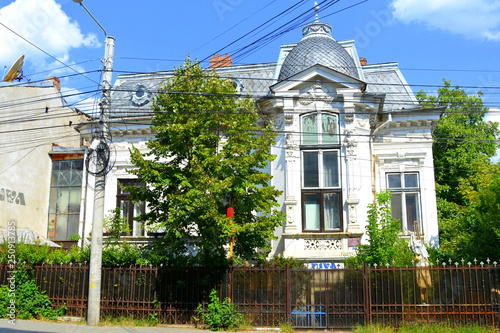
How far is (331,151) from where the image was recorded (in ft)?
57.9

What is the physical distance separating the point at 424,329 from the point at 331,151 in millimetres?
7252

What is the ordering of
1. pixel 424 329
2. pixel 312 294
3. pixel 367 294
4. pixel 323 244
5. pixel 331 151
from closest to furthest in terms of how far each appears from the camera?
pixel 424 329 → pixel 367 294 → pixel 312 294 → pixel 323 244 → pixel 331 151

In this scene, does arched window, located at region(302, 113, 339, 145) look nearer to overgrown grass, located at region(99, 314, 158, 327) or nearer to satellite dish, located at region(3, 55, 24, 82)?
overgrown grass, located at region(99, 314, 158, 327)

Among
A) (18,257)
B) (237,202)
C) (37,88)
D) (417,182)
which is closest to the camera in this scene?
(237,202)

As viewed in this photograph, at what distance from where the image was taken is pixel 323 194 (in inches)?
683

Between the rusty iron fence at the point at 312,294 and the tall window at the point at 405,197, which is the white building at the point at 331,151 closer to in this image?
the tall window at the point at 405,197

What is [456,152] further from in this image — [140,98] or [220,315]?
[220,315]

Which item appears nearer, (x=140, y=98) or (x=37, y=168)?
(x=140, y=98)

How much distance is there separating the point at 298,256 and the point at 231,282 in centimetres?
335

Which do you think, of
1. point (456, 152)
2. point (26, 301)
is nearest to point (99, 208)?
point (26, 301)

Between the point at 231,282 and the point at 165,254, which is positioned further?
the point at 165,254

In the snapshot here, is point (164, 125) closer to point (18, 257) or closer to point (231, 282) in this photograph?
point (231, 282)

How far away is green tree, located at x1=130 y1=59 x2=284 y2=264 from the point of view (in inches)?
522

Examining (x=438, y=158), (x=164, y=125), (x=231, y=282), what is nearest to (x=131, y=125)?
(x=164, y=125)
